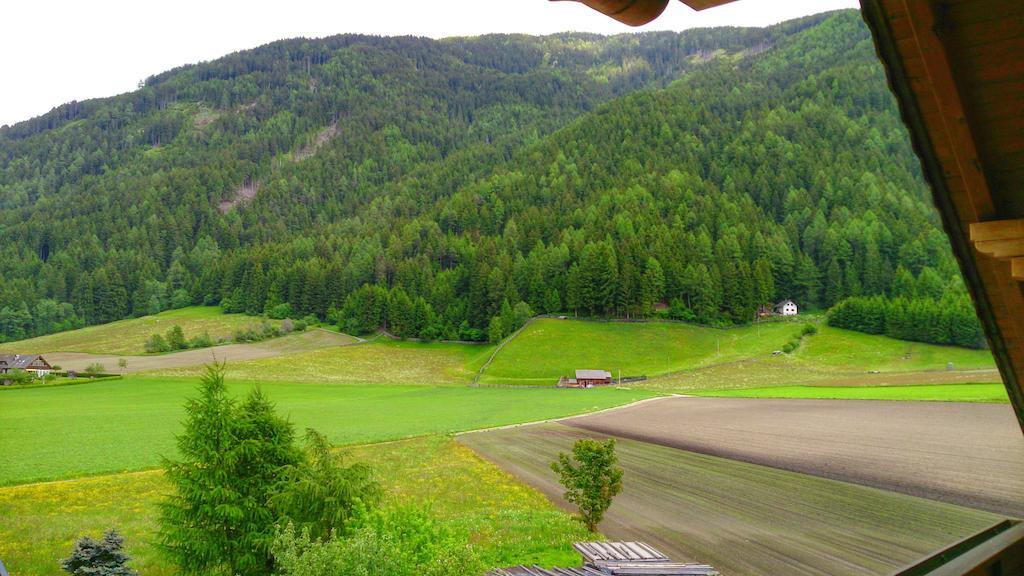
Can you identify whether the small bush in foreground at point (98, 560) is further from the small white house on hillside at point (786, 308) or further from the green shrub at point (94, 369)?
the small white house on hillside at point (786, 308)

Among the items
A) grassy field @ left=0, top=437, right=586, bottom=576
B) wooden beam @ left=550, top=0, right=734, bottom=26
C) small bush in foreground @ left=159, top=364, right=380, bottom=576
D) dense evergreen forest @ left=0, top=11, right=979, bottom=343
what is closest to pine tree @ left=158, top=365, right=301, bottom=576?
small bush in foreground @ left=159, top=364, right=380, bottom=576

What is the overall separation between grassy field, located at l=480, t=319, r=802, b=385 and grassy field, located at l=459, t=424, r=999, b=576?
5406cm

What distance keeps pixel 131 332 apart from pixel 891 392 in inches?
4790

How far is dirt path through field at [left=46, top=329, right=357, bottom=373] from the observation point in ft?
270

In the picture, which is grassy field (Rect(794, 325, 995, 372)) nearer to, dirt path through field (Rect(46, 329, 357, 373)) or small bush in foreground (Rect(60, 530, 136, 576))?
dirt path through field (Rect(46, 329, 357, 373))

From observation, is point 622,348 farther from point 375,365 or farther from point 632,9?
point 632,9

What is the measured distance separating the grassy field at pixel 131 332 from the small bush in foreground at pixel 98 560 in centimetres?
9072

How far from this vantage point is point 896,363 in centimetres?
7681

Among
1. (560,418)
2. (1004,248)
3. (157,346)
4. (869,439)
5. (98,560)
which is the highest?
(157,346)

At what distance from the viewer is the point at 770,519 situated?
20906 millimetres

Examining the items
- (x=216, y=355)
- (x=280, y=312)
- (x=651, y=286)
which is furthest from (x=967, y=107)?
(x=280, y=312)

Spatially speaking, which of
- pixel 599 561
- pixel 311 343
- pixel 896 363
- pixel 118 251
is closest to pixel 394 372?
pixel 311 343

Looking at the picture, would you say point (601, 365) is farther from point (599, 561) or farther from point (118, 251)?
point (118, 251)

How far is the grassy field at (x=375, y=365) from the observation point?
79.6 m
